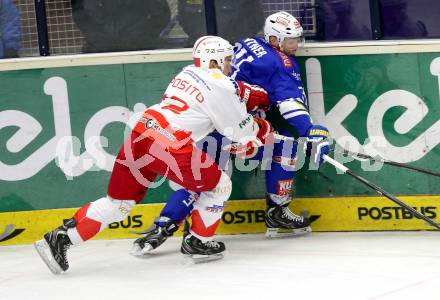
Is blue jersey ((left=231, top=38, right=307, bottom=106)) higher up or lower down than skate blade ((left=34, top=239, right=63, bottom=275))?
higher up

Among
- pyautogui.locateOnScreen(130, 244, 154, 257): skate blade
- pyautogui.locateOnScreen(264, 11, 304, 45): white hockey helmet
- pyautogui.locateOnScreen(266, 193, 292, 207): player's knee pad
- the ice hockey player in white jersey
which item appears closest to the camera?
Result: the ice hockey player in white jersey

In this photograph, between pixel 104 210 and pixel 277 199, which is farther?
pixel 277 199

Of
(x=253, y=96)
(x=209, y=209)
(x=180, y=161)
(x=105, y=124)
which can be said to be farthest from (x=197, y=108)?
(x=105, y=124)

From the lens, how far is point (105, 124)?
768cm

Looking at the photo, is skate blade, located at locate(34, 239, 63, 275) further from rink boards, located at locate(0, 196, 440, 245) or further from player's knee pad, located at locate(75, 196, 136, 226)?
rink boards, located at locate(0, 196, 440, 245)

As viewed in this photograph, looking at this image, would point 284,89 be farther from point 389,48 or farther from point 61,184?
point 61,184

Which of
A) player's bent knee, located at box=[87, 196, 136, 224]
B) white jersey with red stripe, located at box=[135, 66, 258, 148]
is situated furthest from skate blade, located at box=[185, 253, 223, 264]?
white jersey with red stripe, located at box=[135, 66, 258, 148]

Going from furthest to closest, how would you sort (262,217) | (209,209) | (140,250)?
(262,217), (140,250), (209,209)

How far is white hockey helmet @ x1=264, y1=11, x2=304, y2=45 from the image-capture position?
285 inches

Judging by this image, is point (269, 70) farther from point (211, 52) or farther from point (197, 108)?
point (197, 108)

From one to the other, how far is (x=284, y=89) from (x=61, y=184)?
5.67ft

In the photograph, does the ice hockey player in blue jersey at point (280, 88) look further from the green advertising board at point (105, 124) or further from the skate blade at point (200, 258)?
the skate blade at point (200, 258)

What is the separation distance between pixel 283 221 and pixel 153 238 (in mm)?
908

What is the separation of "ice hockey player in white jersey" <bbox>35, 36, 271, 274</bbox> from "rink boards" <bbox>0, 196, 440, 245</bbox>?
38.7 inches
